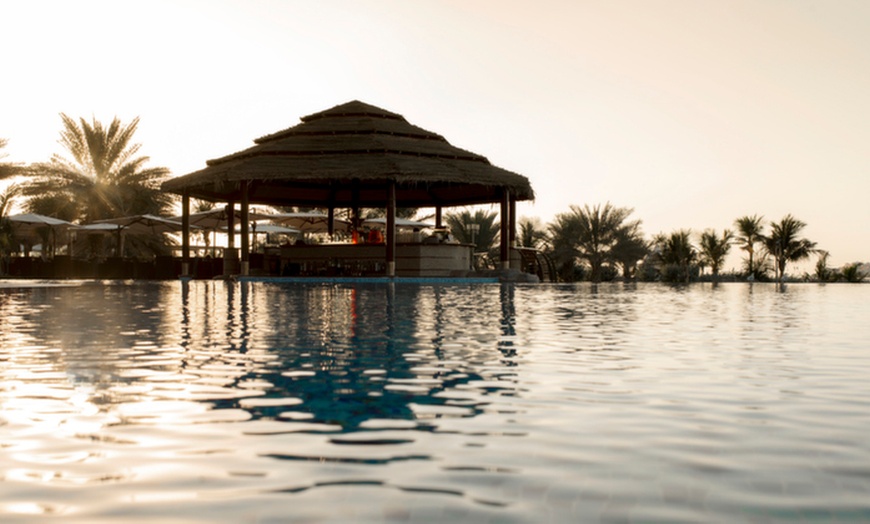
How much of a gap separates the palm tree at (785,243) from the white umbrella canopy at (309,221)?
23655 mm

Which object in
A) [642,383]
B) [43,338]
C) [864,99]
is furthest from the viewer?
[864,99]

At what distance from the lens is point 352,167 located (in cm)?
2481

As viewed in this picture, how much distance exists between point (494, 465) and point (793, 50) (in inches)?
1083

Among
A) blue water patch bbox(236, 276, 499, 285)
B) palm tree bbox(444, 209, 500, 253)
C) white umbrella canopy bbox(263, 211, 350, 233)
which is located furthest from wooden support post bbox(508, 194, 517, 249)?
palm tree bbox(444, 209, 500, 253)

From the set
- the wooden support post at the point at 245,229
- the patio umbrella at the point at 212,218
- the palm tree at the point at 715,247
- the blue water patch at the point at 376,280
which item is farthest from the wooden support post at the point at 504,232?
the palm tree at the point at 715,247

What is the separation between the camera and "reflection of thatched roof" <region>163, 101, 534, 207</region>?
2473cm

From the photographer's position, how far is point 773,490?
2.77 metres

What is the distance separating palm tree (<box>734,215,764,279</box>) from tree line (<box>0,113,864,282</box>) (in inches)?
213

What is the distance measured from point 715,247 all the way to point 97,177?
104ft

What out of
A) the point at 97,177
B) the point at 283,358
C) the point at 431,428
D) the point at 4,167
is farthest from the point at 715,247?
the point at 431,428

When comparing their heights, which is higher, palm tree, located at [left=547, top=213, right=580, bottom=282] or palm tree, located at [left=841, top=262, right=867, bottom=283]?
palm tree, located at [left=547, top=213, right=580, bottom=282]

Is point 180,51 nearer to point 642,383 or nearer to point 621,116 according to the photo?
point 621,116

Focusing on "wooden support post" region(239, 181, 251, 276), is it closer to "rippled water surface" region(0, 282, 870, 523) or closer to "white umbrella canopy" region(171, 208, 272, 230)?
"white umbrella canopy" region(171, 208, 272, 230)

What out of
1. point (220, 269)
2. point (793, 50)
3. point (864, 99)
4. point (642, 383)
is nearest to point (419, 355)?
point (642, 383)
